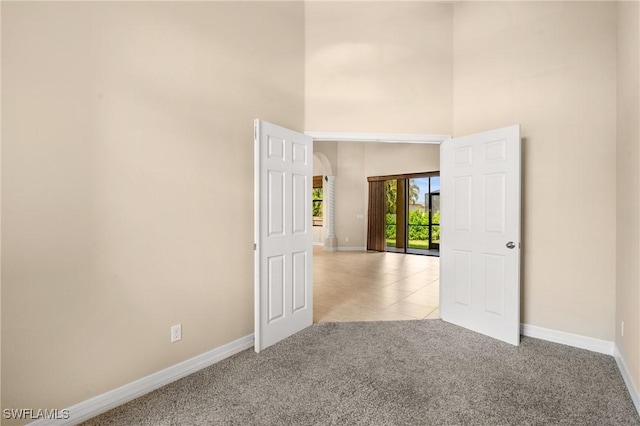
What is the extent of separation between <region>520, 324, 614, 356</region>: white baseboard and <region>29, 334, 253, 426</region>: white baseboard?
2741mm

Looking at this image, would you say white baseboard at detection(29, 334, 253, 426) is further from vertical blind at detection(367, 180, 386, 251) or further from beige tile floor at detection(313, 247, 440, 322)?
vertical blind at detection(367, 180, 386, 251)

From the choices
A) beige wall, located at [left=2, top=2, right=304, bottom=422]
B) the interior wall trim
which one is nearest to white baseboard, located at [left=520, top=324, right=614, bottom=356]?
the interior wall trim

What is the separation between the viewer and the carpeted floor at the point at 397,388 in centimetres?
204

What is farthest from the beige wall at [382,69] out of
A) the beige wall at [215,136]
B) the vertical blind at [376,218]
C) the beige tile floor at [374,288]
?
the vertical blind at [376,218]

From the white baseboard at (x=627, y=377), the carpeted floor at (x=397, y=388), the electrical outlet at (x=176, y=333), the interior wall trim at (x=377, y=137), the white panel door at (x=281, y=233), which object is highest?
the interior wall trim at (x=377, y=137)

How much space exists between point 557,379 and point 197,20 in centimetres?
Result: 390

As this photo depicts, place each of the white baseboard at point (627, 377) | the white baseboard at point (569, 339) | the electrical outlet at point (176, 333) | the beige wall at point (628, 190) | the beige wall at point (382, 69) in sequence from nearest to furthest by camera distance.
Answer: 1. the white baseboard at point (627, 377)
2. the beige wall at point (628, 190)
3. the electrical outlet at point (176, 333)
4. the white baseboard at point (569, 339)
5. the beige wall at point (382, 69)

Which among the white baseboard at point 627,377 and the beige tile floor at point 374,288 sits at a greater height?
the white baseboard at point 627,377

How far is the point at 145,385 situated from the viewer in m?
2.33

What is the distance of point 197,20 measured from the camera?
2650 mm

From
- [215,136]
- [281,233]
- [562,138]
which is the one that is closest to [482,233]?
[562,138]

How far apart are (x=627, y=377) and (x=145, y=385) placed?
344 centimetres

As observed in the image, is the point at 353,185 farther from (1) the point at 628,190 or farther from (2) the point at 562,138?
(1) the point at 628,190

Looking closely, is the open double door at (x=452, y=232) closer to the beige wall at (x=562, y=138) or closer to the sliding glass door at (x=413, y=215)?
the beige wall at (x=562, y=138)
